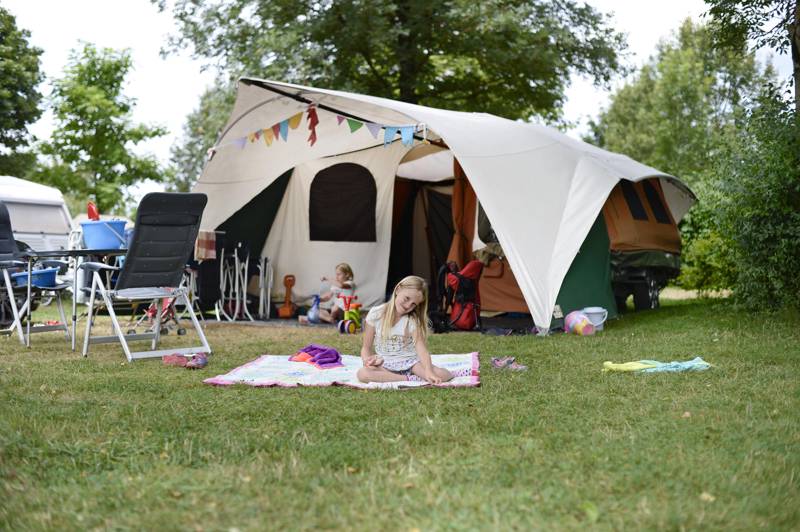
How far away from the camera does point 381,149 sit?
34.3ft

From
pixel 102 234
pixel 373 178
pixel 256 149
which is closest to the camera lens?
pixel 102 234

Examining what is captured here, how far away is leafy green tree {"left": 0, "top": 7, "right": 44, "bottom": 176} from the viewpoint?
18719mm

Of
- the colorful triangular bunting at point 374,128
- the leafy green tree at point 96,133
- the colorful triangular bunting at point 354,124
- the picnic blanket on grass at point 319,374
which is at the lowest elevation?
the picnic blanket on grass at point 319,374

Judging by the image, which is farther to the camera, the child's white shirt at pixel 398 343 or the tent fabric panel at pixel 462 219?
the tent fabric panel at pixel 462 219

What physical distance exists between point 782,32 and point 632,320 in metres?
3.22

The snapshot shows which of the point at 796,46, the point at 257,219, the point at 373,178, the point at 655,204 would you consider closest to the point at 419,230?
the point at 373,178

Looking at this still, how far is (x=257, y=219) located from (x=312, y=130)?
212cm

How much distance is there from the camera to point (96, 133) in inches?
802

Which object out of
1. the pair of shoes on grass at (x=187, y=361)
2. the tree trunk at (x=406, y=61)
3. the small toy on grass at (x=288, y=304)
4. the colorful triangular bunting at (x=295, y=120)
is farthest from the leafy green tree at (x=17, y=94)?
the pair of shoes on grass at (x=187, y=361)

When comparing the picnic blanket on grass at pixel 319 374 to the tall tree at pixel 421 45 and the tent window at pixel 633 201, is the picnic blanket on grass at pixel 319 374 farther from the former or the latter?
the tall tree at pixel 421 45

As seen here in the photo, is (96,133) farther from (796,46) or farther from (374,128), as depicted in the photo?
(796,46)

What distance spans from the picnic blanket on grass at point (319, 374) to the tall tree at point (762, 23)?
15.8 feet

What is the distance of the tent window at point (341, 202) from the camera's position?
10.5m

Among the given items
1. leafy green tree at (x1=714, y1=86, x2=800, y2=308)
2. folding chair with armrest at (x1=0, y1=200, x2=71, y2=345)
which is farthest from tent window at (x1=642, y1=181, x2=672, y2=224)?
folding chair with armrest at (x1=0, y1=200, x2=71, y2=345)
